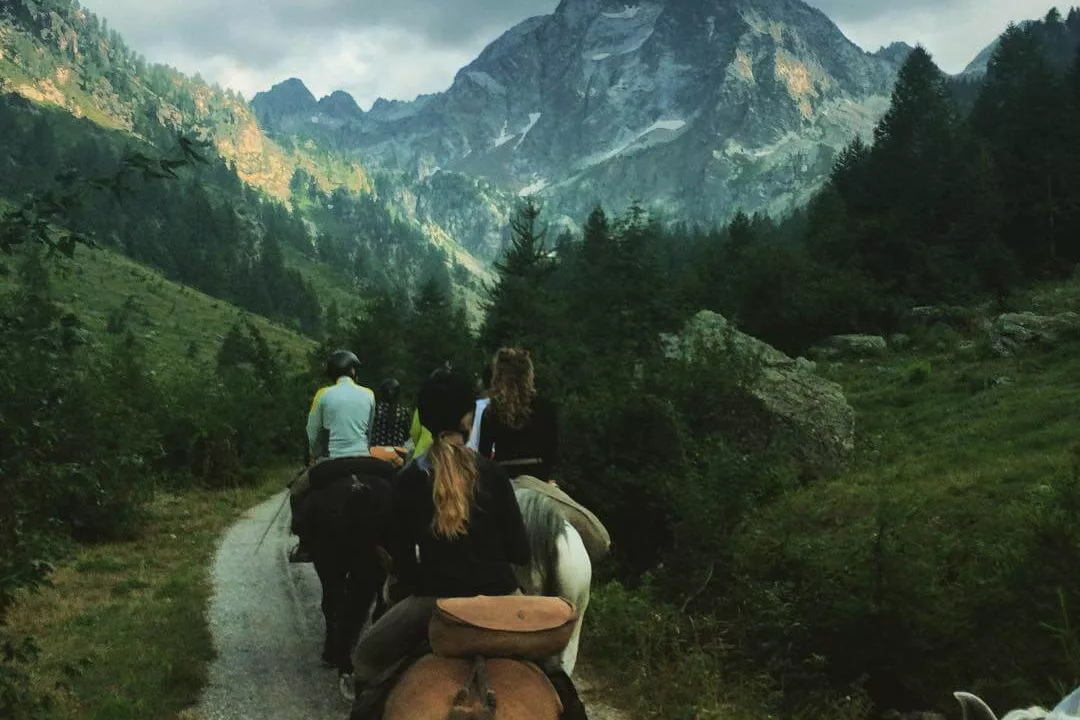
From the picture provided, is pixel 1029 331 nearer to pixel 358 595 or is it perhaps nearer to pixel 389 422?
pixel 389 422

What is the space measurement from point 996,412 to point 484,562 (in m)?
20.9

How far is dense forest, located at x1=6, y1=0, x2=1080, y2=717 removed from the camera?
18.0ft

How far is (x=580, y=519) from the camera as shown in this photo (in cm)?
614

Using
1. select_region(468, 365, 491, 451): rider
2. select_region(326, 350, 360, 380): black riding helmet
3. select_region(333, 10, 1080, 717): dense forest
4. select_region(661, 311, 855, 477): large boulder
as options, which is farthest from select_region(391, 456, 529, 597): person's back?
select_region(661, 311, 855, 477): large boulder

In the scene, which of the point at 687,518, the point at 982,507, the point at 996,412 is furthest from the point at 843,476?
the point at 687,518

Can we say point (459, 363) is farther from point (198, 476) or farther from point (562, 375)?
point (562, 375)

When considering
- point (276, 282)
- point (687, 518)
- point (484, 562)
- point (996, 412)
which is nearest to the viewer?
point (484, 562)

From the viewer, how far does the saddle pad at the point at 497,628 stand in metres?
3.88

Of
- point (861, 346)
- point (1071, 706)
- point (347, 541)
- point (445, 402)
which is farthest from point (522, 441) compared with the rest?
point (861, 346)

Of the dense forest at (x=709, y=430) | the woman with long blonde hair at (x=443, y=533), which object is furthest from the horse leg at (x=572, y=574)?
the dense forest at (x=709, y=430)

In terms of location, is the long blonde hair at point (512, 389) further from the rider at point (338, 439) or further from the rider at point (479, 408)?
the rider at point (338, 439)

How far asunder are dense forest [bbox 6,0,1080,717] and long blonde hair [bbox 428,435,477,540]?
6.51 feet

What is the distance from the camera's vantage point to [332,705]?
8125mm

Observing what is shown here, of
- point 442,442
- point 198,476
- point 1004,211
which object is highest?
point 1004,211
